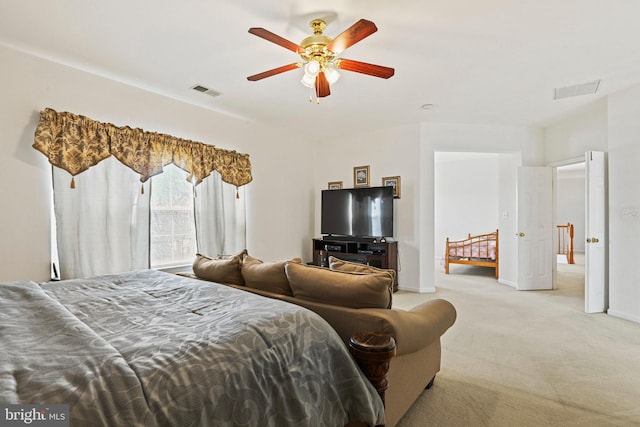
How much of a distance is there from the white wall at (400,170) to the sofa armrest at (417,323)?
3.13 m

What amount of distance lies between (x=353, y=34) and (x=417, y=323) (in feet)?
6.12

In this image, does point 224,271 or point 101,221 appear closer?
point 224,271

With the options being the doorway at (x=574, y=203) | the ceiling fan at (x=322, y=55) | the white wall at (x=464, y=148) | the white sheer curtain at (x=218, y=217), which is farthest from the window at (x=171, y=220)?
the doorway at (x=574, y=203)

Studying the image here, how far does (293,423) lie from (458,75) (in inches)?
138

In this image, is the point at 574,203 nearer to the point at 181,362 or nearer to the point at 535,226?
the point at 535,226

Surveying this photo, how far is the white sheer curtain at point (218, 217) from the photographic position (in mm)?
4344

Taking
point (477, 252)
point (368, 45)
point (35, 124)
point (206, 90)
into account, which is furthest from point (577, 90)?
point (35, 124)

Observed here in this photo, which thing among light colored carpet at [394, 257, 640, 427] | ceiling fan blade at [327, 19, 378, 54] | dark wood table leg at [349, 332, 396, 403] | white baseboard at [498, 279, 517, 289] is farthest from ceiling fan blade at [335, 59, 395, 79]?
white baseboard at [498, 279, 517, 289]

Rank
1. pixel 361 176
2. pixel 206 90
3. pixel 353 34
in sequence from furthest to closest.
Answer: pixel 361 176, pixel 206 90, pixel 353 34

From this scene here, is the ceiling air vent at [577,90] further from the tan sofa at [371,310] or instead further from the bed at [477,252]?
the tan sofa at [371,310]

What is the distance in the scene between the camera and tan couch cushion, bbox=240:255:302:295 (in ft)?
6.52

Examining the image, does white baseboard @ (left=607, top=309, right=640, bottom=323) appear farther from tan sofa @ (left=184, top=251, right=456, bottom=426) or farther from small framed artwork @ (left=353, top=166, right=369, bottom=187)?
small framed artwork @ (left=353, top=166, right=369, bottom=187)

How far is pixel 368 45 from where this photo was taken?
2.81m

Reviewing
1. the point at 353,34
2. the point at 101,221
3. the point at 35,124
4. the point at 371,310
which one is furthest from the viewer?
the point at 101,221
